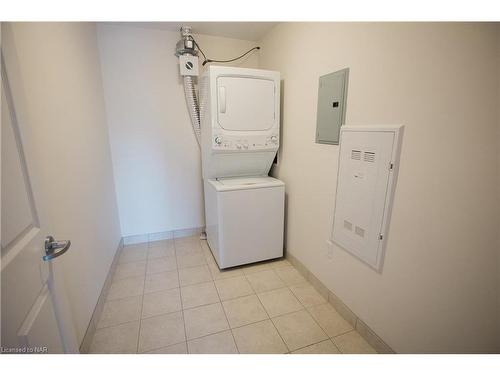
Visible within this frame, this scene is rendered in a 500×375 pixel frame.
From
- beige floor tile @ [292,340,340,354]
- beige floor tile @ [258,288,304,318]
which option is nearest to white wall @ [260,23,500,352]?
Result: beige floor tile @ [292,340,340,354]

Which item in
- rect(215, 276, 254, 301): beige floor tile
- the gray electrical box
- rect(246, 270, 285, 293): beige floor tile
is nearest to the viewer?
the gray electrical box

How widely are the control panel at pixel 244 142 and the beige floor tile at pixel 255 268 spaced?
120 centimetres

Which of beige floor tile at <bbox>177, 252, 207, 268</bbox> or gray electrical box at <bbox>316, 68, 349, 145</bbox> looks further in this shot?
beige floor tile at <bbox>177, 252, 207, 268</bbox>

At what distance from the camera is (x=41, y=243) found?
2.83 feet

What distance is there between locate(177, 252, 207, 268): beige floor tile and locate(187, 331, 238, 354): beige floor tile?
938 mm

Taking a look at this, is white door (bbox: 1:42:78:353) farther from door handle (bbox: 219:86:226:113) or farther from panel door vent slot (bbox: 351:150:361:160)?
panel door vent slot (bbox: 351:150:361:160)

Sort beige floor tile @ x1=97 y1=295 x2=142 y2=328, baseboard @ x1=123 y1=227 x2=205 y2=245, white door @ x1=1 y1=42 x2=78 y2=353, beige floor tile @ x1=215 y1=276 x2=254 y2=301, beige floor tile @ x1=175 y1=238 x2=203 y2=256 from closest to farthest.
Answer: white door @ x1=1 y1=42 x2=78 y2=353 < beige floor tile @ x1=97 y1=295 x2=142 y2=328 < beige floor tile @ x1=215 y1=276 x2=254 y2=301 < beige floor tile @ x1=175 y1=238 x2=203 y2=256 < baseboard @ x1=123 y1=227 x2=205 y2=245

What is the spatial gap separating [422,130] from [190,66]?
2269 mm

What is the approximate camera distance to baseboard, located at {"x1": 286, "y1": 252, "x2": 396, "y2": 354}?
1.43 metres

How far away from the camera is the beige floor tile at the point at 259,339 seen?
4.82 ft

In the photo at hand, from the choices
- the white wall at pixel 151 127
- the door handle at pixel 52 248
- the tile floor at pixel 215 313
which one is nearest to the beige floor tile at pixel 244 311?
the tile floor at pixel 215 313

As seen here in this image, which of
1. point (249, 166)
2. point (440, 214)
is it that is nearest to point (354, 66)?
point (440, 214)

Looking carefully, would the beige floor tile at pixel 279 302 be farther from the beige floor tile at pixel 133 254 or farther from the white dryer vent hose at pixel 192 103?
the white dryer vent hose at pixel 192 103
